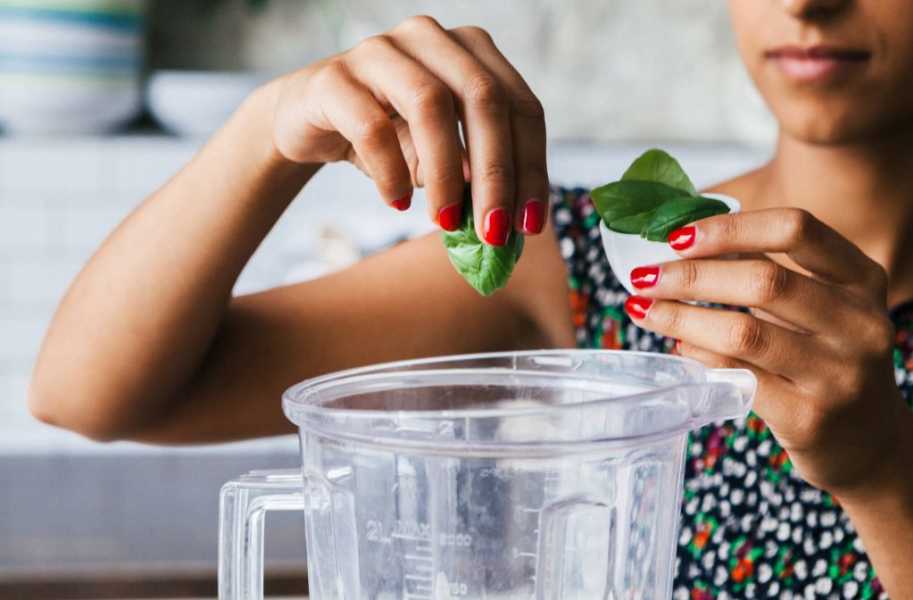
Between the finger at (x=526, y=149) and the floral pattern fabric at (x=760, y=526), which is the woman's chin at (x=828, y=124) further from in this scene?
the finger at (x=526, y=149)

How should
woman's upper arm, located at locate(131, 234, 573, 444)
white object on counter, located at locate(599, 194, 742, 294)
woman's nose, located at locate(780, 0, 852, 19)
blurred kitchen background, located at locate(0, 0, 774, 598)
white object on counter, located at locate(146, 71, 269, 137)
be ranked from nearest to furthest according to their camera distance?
white object on counter, located at locate(599, 194, 742, 294) → woman's nose, located at locate(780, 0, 852, 19) → woman's upper arm, located at locate(131, 234, 573, 444) → blurred kitchen background, located at locate(0, 0, 774, 598) → white object on counter, located at locate(146, 71, 269, 137)

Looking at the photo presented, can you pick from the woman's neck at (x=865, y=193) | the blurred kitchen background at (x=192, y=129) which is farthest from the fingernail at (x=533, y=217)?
the blurred kitchen background at (x=192, y=129)

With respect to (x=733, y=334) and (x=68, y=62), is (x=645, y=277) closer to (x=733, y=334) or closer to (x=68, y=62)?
(x=733, y=334)

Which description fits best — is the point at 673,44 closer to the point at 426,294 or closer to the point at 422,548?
the point at 426,294

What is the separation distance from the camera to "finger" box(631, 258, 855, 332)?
678 mm

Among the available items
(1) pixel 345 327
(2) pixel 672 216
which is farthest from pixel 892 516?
(1) pixel 345 327

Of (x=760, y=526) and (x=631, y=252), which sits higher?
(x=631, y=252)

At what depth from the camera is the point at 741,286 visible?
0.68 m

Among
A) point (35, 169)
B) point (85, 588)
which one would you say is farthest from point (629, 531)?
point (35, 169)

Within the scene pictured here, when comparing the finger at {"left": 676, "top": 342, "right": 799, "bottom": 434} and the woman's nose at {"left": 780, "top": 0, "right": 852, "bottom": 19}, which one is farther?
the woman's nose at {"left": 780, "top": 0, "right": 852, "bottom": 19}

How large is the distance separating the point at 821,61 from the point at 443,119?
48 centimetres

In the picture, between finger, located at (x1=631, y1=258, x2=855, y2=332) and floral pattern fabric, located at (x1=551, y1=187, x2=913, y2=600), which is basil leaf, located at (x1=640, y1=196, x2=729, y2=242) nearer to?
finger, located at (x1=631, y1=258, x2=855, y2=332)

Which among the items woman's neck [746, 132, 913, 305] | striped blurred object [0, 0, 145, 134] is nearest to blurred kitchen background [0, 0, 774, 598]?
striped blurred object [0, 0, 145, 134]

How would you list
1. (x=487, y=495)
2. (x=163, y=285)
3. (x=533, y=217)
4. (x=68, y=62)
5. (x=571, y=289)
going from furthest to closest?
(x=68, y=62)
(x=571, y=289)
(x=163, y=285)
(x=533, y=217)
(x=487, y=495)
